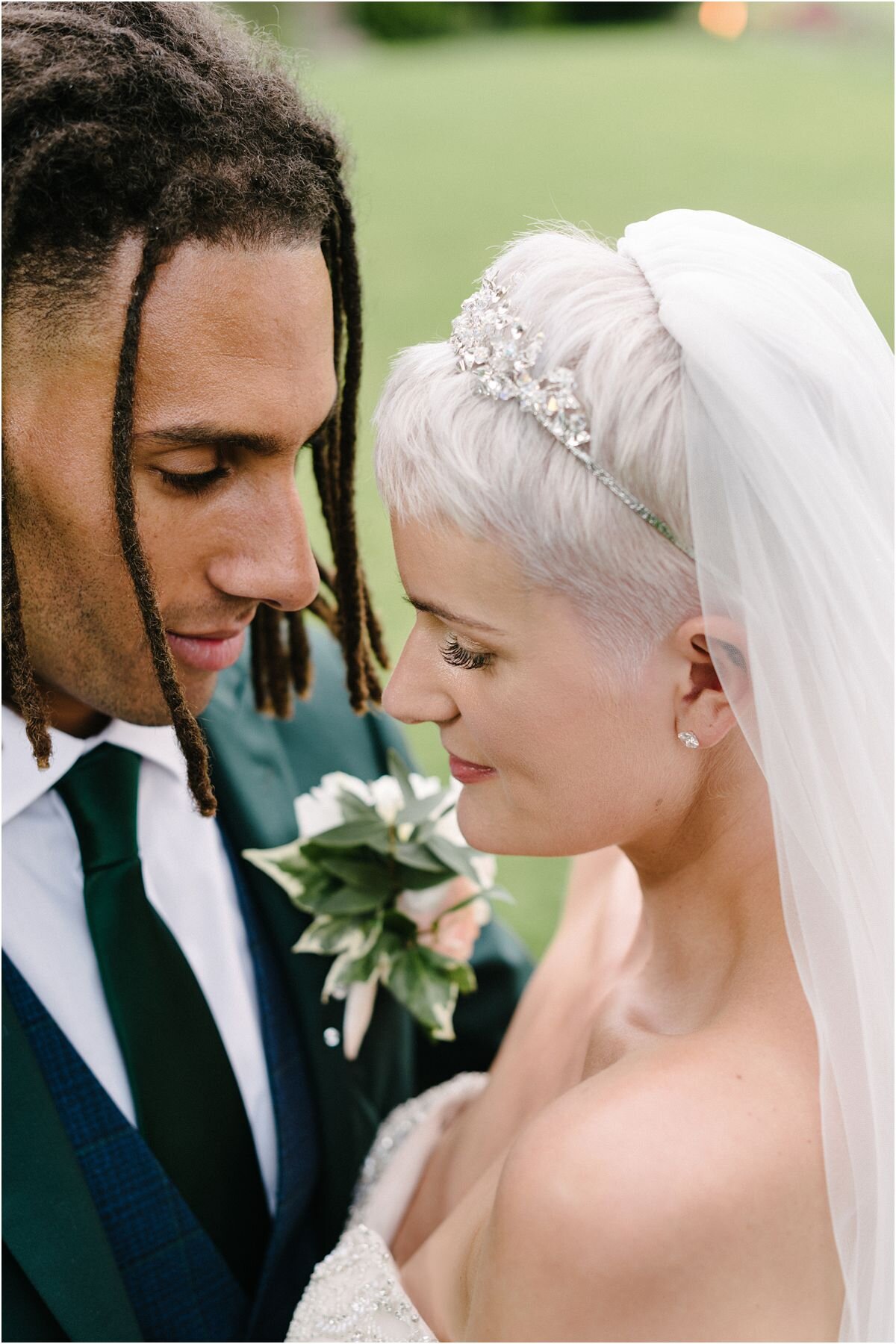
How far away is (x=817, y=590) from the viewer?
6.04ft

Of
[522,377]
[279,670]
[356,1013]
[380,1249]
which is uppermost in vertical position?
[522,377]

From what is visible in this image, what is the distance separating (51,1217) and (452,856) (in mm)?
1012

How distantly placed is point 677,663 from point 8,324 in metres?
1.22

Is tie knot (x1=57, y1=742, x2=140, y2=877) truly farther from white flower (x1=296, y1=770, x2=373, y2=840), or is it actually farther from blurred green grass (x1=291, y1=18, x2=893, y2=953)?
blurred green grass (x1=291, y1=18, x2=893, y2=953)

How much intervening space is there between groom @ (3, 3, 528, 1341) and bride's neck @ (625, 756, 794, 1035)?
2.61 ft

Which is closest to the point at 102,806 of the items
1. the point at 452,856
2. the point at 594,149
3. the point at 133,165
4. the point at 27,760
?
the point at 27,760

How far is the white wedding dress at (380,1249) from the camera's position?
83.7 inches

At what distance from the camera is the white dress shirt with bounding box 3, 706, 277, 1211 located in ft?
7.67

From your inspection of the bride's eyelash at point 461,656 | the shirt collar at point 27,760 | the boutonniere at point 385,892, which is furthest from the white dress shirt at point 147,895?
the bride's eyelash at point 461,656

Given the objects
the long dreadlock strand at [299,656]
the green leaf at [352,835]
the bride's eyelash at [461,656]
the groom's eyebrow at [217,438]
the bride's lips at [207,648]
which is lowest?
the green leaf at [352,835]

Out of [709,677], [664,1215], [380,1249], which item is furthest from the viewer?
[380,1249]

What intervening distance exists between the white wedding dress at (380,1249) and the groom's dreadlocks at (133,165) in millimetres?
858

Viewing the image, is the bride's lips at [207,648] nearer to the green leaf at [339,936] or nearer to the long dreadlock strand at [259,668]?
the long dreadlock strand at [259,668]

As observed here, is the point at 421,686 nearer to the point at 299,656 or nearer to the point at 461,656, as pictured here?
the point at 461,656
